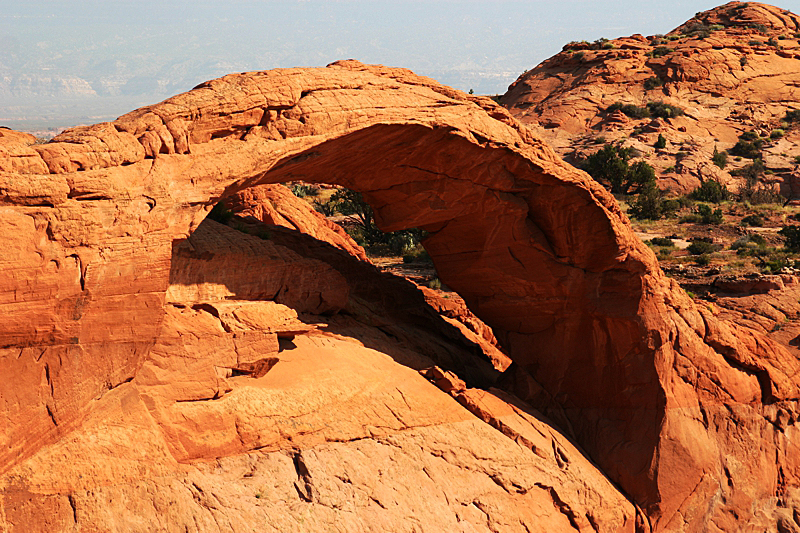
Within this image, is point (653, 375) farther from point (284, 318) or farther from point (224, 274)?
point (224, 274)

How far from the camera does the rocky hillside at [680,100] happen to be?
41969mm

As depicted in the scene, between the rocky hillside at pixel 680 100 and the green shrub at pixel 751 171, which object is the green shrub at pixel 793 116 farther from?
the green shrub at pixel 751 171

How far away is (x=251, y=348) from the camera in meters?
8.16

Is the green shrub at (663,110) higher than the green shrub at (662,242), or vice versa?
the green shrub at (663,110)

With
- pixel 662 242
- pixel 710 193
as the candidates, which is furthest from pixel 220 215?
pixel 710 193

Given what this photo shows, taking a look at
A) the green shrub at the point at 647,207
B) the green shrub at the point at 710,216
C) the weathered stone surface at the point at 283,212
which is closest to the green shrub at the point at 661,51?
the green shrub at the point at 647,207

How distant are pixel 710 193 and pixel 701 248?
43.0 feet

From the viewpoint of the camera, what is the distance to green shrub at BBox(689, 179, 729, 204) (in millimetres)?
35312

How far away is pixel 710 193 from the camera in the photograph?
35.5 metres

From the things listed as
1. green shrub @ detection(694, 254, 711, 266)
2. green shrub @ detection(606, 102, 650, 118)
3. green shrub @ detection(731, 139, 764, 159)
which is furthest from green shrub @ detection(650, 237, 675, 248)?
green shrub @ detection(606, 102, 650, 118)

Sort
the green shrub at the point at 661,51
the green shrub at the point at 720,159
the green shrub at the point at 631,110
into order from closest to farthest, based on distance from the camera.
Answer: the green shrub at the point at 720,159 < the green shrub at the point at 631,110 < the green shrub at the point at 661,51

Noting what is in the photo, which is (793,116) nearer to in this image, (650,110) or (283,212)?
(650,110)

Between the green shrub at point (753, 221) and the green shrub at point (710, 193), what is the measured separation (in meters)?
5.38

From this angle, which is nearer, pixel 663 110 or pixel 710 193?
pixel 710 193
